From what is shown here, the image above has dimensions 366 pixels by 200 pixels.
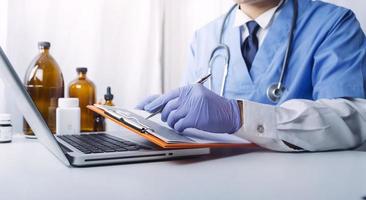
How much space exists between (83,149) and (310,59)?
0.73m

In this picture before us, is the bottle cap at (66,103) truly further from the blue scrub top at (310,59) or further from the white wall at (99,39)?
the blue scrub top at (310,59)

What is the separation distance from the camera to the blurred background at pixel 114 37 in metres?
1.29

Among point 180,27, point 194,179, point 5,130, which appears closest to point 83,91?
point 5,130

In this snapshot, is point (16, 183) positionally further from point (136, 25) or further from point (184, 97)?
point (136, 25)

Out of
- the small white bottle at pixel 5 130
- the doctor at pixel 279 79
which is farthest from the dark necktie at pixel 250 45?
the small white bottle at pixel 5 130

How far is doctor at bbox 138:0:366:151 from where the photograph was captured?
69cm

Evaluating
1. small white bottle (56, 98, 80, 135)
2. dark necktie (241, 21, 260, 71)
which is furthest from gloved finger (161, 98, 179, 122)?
dark necktie (241, 21, 260, 71)

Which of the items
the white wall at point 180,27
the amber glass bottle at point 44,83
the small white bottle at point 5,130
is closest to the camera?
the small white bottle at point 5,130

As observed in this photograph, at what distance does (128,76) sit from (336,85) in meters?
0.92

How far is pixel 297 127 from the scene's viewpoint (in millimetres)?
704

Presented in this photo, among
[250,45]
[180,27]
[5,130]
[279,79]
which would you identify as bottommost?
[5,130]

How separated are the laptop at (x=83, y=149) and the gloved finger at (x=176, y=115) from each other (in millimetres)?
61

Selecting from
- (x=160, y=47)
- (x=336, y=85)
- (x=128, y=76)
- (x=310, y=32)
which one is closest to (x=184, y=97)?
(x=336, y=85)

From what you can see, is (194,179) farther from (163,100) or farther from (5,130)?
(5,130)
